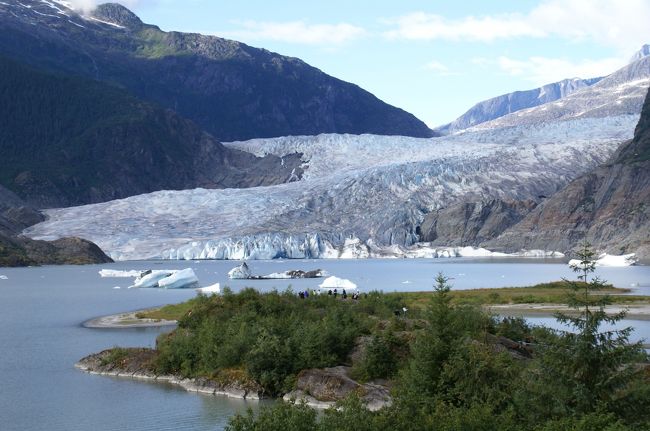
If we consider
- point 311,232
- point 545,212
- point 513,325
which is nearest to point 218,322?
point 513,325

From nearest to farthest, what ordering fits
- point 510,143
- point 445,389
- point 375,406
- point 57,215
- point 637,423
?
point 637,423 < point 445,389 < point 375,406 < point 57,215 < point 510,143

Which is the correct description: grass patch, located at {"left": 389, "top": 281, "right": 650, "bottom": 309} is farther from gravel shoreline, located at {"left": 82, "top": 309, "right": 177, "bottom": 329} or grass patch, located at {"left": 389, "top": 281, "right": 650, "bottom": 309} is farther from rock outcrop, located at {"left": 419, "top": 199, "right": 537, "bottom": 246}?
rock outcrop, located at {"left": 419, "top": 199, "right": 537, "bottom": 246}

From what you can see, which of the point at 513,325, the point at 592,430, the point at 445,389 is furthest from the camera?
the point at 513,325

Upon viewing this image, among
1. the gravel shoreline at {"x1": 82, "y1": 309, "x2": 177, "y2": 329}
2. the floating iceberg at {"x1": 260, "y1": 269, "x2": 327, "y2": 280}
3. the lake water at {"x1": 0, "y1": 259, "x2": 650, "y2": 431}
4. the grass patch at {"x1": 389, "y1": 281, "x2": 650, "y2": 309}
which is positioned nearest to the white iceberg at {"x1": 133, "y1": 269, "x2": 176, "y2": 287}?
the lake water at {"x1": 0, "y1": 259, "x2": 650, "y2": 431}

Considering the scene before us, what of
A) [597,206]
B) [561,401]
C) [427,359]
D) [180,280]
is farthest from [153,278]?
[597,206]

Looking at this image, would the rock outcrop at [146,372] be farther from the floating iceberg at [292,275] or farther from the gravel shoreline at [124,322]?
the floating iceberg at [292,275]

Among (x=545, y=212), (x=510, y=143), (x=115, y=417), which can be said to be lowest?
(x=115, y=417)

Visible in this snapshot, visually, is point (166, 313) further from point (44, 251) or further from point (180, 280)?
point (44, 251)

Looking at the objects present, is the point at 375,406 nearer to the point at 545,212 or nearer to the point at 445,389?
the point at 445,389
